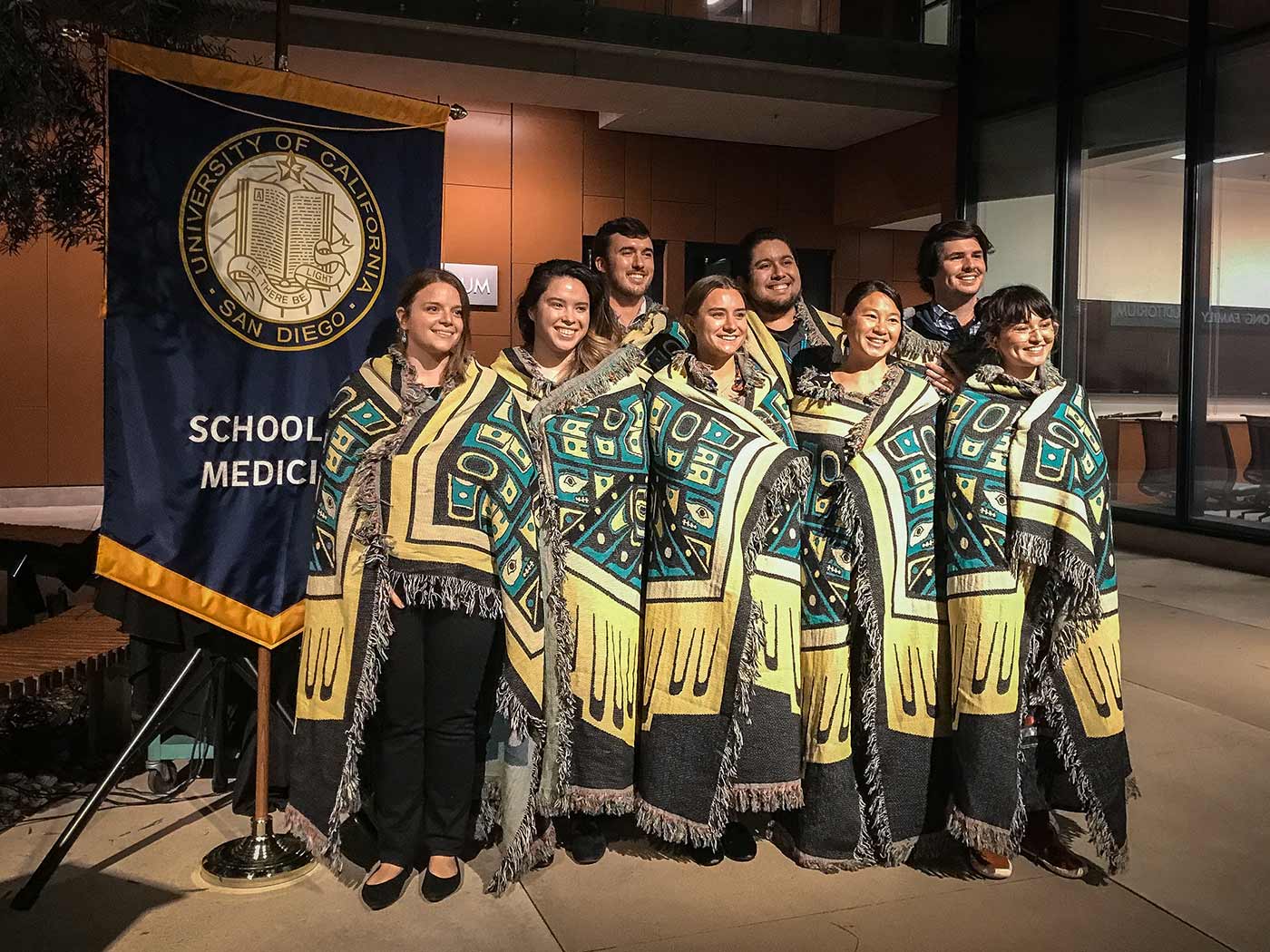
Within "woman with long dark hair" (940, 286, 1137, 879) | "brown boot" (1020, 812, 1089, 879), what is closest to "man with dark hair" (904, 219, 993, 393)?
"woman with long dark hair" (940, 286, 1137, 879)

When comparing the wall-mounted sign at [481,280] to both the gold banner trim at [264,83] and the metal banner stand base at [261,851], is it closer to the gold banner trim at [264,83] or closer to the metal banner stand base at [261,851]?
the gold banner trim at [264,83]

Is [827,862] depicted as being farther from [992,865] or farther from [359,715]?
[359,715]

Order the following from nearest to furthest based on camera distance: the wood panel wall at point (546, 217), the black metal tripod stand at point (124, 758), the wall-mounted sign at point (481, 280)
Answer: the black metal tripod stand at point (124, 758), the wood panel wall at point (546, 217), the wall-mounted sign at point (481, 280)

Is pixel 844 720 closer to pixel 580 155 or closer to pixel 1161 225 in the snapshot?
pixel 1161 225

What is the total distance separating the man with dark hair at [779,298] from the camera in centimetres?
340

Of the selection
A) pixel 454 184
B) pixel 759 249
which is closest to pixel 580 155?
pixel 454 184

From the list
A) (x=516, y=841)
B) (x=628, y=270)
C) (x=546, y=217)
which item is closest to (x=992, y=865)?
(x=516, y=841)

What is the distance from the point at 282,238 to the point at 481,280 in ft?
28.6

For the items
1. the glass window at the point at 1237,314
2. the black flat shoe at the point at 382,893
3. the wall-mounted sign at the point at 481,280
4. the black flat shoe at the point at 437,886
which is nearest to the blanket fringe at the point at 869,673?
the black flat shoe at the point at 437,886

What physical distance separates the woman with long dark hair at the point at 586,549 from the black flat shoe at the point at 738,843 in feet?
0.98

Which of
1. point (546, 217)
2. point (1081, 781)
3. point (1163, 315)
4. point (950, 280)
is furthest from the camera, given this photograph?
point (546, 217)

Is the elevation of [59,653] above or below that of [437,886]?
above

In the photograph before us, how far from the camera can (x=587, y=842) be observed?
3.03 metres

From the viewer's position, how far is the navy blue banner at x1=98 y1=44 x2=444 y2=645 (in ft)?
9.07
